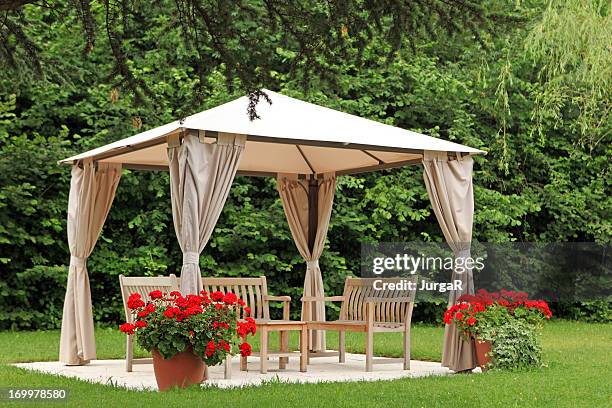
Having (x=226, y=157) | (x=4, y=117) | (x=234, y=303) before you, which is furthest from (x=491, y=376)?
(x=4, y=117)

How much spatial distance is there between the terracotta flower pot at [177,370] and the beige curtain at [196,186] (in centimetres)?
54

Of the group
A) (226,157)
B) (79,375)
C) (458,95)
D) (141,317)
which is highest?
(458,95)

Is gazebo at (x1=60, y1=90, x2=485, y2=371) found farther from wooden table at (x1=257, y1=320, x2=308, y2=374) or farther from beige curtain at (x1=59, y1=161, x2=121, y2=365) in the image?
wooden table at (x1=257, y1=320, x2=308, y2=374)

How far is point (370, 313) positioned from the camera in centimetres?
809

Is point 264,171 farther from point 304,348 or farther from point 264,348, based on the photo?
point 264,348

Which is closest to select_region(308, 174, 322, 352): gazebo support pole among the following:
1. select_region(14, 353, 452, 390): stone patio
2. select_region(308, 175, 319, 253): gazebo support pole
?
select_region(308, 175, 319, 253): gazebo support pole

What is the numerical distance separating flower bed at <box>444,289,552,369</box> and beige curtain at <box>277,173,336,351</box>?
7.20ft

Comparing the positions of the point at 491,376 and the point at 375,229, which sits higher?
the point at 375,229

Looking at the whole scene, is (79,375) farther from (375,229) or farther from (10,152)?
(375,229)

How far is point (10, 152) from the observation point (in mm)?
11812

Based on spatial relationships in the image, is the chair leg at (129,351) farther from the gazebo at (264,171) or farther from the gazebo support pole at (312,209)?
the gazebo support pole at (312,209)

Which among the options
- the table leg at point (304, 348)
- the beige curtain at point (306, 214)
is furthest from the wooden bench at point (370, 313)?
the beige curtain at point (306, 214)

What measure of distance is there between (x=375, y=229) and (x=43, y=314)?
4317 millimetres
